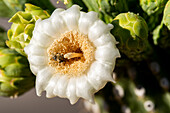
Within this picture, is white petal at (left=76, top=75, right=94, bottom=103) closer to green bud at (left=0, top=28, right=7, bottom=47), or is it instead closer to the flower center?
the flower center

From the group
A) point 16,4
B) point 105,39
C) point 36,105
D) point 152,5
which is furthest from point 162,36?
point 36,105

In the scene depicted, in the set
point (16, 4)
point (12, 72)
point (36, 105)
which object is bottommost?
point (36, 105)

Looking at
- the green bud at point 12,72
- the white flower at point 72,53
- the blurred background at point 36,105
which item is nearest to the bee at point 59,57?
the white flower at point 72,53

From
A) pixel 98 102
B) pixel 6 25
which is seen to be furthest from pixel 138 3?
pixel 6 25

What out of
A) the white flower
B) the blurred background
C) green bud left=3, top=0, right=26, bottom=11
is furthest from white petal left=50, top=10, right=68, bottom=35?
the blurred background

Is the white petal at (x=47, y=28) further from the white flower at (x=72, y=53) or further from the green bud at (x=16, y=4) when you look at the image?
the green bud at (x=16, y=4)

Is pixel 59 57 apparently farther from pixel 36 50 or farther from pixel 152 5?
pixel 152 5
